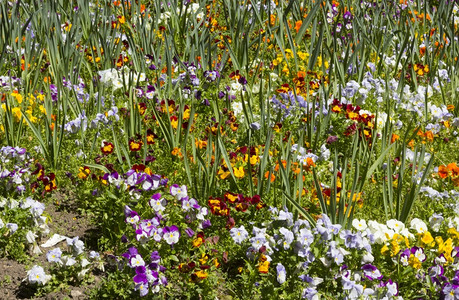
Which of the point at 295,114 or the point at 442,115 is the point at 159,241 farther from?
the point at 442,115

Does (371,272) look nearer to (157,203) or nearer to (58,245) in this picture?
(157,203)

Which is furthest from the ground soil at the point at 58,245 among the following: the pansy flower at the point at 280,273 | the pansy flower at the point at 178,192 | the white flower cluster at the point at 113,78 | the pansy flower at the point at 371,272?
the pansy flower at the point at 371,272

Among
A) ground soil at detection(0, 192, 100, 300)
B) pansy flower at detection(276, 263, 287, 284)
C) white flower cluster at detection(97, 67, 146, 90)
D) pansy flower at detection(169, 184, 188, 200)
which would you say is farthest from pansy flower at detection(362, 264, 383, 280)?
white flower cluster at detection(97, 67, 146, 90)

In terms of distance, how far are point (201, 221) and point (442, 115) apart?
7.03ft

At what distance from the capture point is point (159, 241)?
111 inches

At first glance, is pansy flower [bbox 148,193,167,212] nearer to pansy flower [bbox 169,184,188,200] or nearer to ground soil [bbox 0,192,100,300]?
pansy flower [bbox 169,184,188,200]

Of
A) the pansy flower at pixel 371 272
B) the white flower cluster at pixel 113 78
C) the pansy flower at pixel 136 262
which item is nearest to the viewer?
the pansy flower at pixel 136 262

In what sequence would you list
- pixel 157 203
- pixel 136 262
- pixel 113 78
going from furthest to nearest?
pixel 113 78
pixel 157 203
pixel 136 262

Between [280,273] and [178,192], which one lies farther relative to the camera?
[178,192]

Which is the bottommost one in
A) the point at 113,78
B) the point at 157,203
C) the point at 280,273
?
the point at 280,273

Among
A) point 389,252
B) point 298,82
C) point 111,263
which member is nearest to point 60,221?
point 111,263

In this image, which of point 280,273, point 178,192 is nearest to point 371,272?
point 280,273

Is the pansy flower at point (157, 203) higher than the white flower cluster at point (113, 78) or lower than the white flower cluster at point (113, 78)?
lower

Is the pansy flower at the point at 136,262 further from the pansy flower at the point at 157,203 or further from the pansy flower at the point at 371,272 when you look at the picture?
the pansy flower at the point at 371,272
